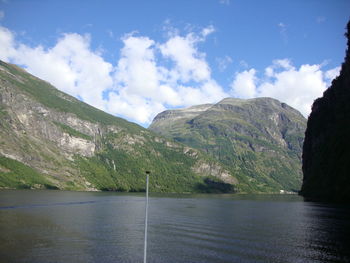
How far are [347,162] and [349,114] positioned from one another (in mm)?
36551

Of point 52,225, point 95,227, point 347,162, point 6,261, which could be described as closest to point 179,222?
point 95,227

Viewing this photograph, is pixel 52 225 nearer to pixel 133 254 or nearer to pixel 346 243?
pixel 133 254

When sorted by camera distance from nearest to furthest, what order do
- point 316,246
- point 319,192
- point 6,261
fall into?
1. point 6,261
2. point 316,246
3. point 319,192

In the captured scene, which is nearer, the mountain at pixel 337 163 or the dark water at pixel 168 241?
the dark water at pixel 168 241

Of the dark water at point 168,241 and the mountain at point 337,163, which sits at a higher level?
the mountain at point 337,163

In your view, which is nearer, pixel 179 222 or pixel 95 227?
pixel 95 227

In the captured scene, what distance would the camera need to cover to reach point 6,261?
39.7 metres

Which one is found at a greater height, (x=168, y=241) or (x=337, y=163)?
(x=337, y=163)

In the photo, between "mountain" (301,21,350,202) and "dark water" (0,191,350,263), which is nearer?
"dark water" (0,191,350,263)

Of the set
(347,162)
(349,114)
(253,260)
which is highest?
(349,114)

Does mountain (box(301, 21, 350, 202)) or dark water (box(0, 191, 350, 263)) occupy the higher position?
mountain (box(301, 21, 350, 202))

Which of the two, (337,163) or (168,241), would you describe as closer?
(168,241)

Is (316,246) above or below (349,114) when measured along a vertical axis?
below

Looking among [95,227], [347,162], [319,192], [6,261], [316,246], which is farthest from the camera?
[319,192]
